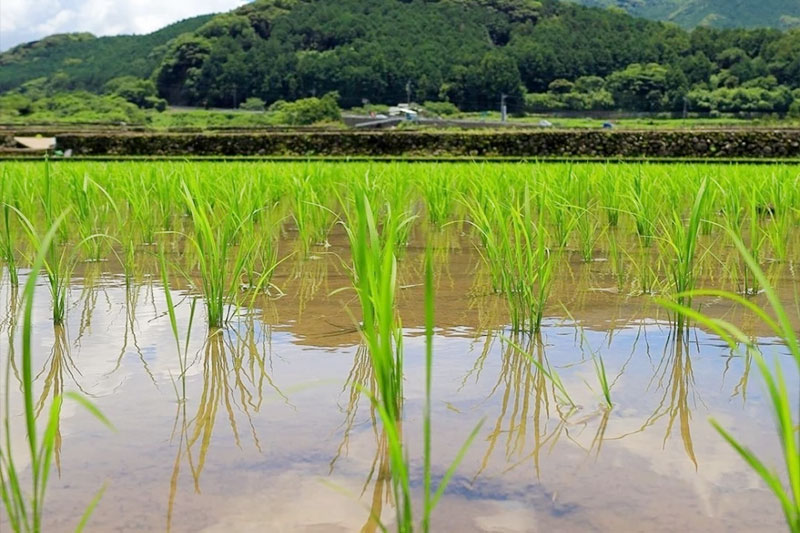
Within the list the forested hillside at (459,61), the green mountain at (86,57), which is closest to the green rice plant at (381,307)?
the forested hillside at (459,61)

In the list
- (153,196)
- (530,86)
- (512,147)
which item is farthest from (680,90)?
(153,196)

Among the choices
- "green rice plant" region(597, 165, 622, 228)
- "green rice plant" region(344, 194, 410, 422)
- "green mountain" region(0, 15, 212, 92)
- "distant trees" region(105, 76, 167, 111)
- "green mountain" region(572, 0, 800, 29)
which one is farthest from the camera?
"green mountain" region(572, 0, 800, 29)

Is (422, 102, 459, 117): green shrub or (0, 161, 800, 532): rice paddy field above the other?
(422, 102, 459, 117): green shrub

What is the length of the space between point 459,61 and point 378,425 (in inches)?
4083

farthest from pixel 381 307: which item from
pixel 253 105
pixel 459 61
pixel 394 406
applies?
pixel 459 61

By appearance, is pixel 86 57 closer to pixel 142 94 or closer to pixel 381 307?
pixel 142 94

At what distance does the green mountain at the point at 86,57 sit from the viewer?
118 metres

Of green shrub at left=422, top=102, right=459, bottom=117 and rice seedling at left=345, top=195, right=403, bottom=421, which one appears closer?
rice seedling at left=345, top=195, right=403, bottom=421

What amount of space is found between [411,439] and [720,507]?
548 mm

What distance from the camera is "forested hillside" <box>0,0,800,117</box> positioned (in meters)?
88.8

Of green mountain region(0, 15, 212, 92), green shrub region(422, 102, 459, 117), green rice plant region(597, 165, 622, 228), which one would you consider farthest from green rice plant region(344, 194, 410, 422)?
green mountain region(0, 15, 212, 92)

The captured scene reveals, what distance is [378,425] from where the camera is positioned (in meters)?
1.65

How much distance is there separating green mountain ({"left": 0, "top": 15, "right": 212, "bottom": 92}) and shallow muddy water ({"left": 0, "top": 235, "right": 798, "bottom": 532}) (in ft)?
395

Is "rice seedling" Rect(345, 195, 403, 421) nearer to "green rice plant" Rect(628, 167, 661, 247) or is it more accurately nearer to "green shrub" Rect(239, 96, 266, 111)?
"green rice plant" Rect(628, 167, 661, 247)
